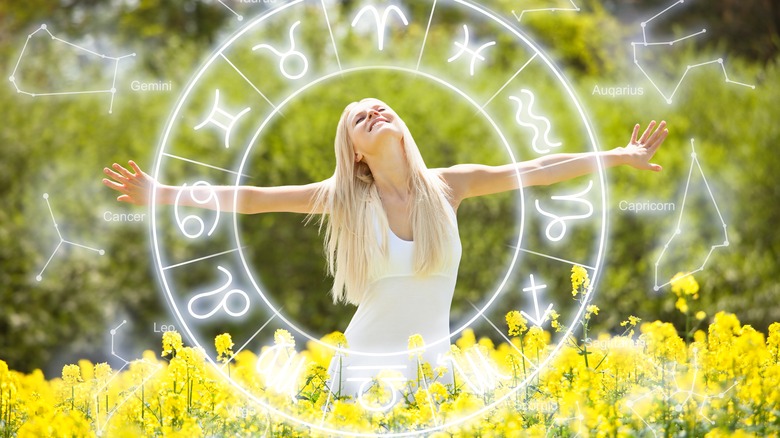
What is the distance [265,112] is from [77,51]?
2.18m

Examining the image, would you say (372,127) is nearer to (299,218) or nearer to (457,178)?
(457,178)

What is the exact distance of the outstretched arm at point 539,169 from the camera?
448 cm

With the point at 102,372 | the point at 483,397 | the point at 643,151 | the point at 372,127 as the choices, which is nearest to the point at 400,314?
the point at 483,397

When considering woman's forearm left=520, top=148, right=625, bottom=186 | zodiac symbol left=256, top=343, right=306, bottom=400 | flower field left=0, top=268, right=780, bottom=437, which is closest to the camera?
flower field left=0, top=268, right=780, bottom=437

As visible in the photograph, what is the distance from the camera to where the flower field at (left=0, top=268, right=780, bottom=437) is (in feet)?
11.9

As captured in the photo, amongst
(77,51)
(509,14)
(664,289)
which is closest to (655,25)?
(509,14)

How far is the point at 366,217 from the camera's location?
426 centimetres

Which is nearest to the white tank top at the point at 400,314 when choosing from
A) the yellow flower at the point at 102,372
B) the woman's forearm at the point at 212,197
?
the woman's forearm at the point at 212,197

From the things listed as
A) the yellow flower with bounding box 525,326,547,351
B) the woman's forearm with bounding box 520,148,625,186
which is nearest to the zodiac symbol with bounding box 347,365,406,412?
the yellow flower with bounding box 525,326,547,351

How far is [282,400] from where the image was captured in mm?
3785

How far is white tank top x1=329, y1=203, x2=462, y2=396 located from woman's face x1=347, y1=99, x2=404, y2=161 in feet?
1.03

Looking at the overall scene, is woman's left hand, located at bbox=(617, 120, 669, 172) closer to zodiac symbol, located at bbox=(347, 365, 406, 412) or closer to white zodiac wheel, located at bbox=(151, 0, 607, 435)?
zodiac symbol, located at bbox=(347, 365, 406, 412)

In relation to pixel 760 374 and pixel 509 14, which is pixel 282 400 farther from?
pixel 509 14

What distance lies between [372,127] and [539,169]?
0.77 metres
